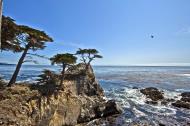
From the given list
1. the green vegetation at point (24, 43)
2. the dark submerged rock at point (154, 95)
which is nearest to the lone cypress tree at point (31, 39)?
the green vegetation at point (24, 43)

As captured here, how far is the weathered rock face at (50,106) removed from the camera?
15.3 m

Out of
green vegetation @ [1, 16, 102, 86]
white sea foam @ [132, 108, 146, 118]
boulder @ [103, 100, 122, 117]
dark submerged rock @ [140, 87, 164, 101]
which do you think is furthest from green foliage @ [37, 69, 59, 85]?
dark submerged rock @ [140, 87, 164, 101]

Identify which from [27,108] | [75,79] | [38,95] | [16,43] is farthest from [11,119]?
[75,79]

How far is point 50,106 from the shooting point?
18.6m

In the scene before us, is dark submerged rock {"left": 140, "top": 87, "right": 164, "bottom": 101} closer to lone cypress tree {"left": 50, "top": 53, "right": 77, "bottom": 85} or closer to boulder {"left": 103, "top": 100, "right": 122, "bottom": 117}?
boulder {"left": 103, "top": 100, "right": 122, "bottom": 117}

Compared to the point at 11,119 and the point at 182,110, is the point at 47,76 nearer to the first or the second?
the point at 11,119

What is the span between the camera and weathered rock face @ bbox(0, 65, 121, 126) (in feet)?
50.3

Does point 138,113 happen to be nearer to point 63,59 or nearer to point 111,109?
point 111,109

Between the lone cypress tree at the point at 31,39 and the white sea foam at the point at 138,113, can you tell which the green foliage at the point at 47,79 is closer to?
the lone cypress tree at the point at 31,39

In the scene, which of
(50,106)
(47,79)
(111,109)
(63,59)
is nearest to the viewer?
(50,106)

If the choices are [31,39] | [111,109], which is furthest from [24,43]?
[111,109]

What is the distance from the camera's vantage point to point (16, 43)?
1897cm

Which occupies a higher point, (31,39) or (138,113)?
(31,39)

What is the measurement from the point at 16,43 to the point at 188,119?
19.6 m
